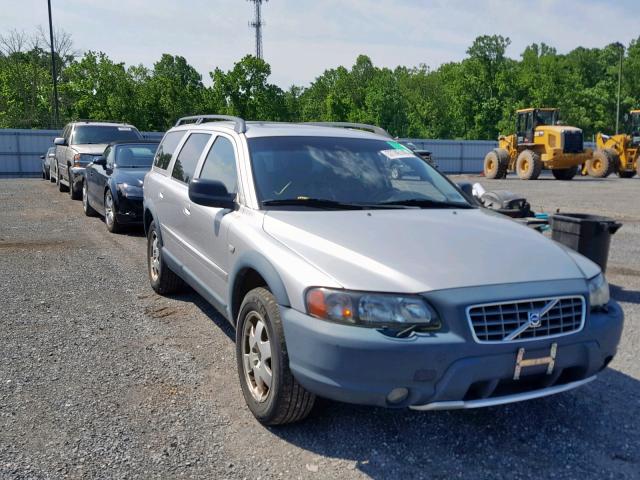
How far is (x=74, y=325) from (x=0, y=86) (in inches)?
1741

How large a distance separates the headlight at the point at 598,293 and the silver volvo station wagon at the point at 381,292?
12mm

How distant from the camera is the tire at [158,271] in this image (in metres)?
5.90

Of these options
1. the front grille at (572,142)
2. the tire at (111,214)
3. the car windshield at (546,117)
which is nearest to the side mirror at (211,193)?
the tire at (111,214)

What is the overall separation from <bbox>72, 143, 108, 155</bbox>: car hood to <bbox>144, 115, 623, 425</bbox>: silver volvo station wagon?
1051 cm

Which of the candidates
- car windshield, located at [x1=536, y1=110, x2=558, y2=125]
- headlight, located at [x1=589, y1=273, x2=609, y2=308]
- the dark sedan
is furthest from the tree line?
headlight, located at [x1=589, y1=273, x2=609, y2=308]

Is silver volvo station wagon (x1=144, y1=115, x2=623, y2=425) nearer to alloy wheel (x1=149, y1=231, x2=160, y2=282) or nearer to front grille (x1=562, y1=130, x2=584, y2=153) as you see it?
alloy wheel (x1=149, y1=231, x2=160, y2=282)

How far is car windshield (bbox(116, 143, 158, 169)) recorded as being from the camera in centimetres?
1033

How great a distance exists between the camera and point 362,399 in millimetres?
2797

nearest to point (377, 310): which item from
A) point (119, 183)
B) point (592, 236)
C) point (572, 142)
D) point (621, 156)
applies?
point (592, 236)

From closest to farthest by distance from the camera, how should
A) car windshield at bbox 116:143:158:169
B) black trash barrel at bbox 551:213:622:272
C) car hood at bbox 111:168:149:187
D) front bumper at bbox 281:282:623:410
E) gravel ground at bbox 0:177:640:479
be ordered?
front bumper at bbox 281:282:623:410
gravel ground at bbox 0:177:640:479
black trash barrel at bbox 551:213:622:272
car hood at bbox 111:168:149:187
car windshield at bbox 116:143:158:169

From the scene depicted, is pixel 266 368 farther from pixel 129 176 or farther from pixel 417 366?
pixel 129 176

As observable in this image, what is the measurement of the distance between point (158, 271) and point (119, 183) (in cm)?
395

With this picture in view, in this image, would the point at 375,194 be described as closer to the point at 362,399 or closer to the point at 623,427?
the point at 362,399

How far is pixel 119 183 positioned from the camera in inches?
374
